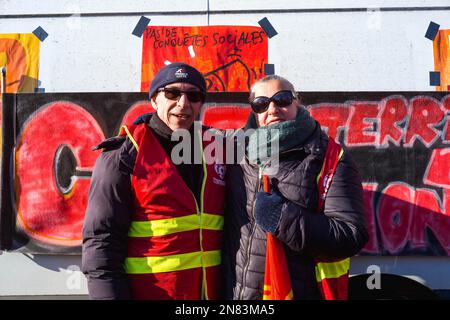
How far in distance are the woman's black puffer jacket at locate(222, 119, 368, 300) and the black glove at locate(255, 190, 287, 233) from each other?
2 centimetres

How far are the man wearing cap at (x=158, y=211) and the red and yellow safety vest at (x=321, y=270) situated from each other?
0.29 metres

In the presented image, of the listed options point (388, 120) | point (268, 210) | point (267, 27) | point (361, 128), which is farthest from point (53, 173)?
point (388, 120)

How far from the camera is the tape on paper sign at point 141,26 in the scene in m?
2.97

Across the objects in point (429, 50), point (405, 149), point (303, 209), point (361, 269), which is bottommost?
point (361, 269)

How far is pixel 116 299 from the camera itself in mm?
1509

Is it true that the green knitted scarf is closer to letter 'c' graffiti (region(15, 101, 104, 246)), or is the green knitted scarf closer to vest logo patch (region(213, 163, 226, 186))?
vest logo patch (region(213, 163, 226, 186))

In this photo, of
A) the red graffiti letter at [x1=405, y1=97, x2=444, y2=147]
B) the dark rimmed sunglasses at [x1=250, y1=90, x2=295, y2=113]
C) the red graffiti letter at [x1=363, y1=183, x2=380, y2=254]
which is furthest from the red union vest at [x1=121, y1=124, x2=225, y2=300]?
the red graffiti letter at [x1=405, y1=97, x2=444, y2=147]

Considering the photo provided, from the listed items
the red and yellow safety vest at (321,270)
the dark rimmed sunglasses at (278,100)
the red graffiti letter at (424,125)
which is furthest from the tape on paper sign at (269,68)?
the red and yellow safety vest at (321,270)

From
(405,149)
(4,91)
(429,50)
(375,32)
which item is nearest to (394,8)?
(375,32)

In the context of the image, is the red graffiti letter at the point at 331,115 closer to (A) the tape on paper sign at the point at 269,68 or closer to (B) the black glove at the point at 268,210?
(A) the tape on paper sign at the point at 269,68

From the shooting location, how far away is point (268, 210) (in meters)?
1.51

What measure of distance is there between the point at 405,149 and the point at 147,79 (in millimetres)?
1998

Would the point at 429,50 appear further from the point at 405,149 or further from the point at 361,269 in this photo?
the point at 361,269

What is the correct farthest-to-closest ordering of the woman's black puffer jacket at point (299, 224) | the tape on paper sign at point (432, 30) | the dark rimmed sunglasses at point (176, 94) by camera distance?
the tape on paper sign at point (432, 30) → the dark rimmed sunglasses at point (176, 94) → the woman's black puffer jacket at point (299, 224)
